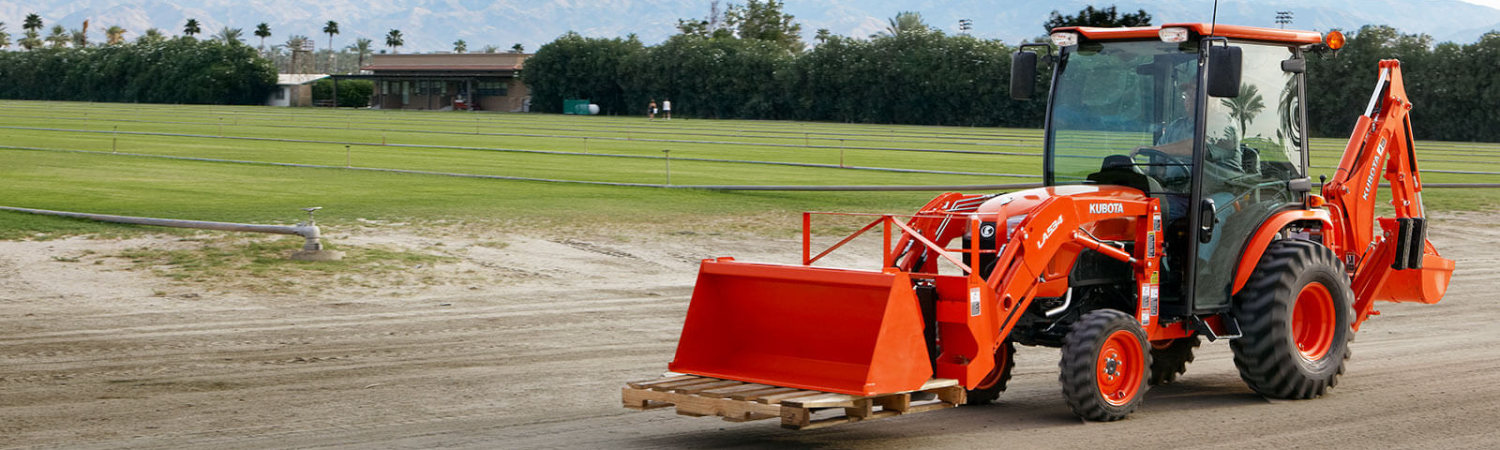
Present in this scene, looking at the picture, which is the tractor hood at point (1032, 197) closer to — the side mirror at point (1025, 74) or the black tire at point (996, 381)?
the side mirror at point (1025, 74)

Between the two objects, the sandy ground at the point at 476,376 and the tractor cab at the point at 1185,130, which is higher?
the tractor cab at the point at 1185,130

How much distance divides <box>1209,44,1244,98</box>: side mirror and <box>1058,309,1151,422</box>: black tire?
4.30 ft

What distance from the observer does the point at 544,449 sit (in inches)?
305

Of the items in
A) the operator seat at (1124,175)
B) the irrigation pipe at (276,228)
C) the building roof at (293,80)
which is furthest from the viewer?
the building roof at (293,80)

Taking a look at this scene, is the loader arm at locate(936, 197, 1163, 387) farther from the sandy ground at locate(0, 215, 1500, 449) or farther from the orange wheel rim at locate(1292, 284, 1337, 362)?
the orange wheel rim at locate(1292, 284, 1337, 362)

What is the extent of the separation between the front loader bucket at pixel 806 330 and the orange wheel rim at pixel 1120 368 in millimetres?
1255

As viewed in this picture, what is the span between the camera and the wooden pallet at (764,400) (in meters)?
7.29

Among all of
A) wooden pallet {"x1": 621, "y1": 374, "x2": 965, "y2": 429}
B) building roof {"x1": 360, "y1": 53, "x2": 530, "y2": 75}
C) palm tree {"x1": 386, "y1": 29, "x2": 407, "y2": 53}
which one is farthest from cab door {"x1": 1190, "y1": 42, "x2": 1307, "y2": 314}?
palm tree {"x1": 386, "y1": 29, "x2": 407, "y2": 53}

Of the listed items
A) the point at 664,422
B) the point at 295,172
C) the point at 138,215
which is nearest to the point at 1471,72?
the point at 295,172

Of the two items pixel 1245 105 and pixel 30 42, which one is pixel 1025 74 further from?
pixel 30 42

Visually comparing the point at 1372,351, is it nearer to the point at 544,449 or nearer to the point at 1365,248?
the point at 1365,248

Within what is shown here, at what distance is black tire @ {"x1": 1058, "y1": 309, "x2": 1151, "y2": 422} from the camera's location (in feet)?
26.7

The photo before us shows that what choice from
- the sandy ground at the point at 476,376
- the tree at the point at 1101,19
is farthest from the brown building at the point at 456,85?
the sandy ground at the point at 476,376

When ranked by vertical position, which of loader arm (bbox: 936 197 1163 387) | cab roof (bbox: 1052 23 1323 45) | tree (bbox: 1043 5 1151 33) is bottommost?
loader arm (bbox: 936 197 1163 387)
